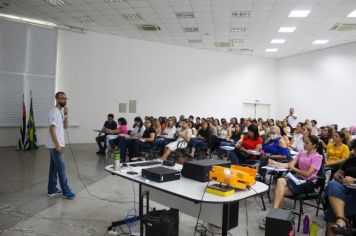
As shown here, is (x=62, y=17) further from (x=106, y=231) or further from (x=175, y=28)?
(x=106, y=231)

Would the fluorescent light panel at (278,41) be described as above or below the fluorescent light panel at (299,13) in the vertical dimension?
above

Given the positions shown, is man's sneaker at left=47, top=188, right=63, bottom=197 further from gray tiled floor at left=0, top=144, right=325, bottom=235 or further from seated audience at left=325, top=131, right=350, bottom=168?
seated audience at left=325, top=131, right=350, bottom=168

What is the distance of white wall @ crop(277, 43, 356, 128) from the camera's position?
11438 mm

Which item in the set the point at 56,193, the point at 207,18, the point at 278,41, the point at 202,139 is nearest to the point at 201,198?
the point at 56,193

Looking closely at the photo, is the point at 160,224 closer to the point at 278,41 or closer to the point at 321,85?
the point at 278,41

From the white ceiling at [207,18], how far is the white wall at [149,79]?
0.73 metres

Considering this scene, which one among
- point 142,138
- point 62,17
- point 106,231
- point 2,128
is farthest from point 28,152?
point 106,231

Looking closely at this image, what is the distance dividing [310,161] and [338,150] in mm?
1526

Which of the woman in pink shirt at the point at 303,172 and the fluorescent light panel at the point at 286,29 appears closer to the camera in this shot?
the woman in pink shirt at the point at 303,172

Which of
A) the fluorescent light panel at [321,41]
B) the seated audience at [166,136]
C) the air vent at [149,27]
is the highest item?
the air vent at [149,27]

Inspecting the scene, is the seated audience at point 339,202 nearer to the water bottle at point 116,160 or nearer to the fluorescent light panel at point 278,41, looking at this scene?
the water bottle at point 116,160

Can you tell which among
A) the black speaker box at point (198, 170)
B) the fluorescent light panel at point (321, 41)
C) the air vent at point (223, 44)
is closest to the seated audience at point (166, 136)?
the air vent at point (223, 44)

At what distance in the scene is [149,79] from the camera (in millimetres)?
12211

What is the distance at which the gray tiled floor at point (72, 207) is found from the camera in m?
3.33
